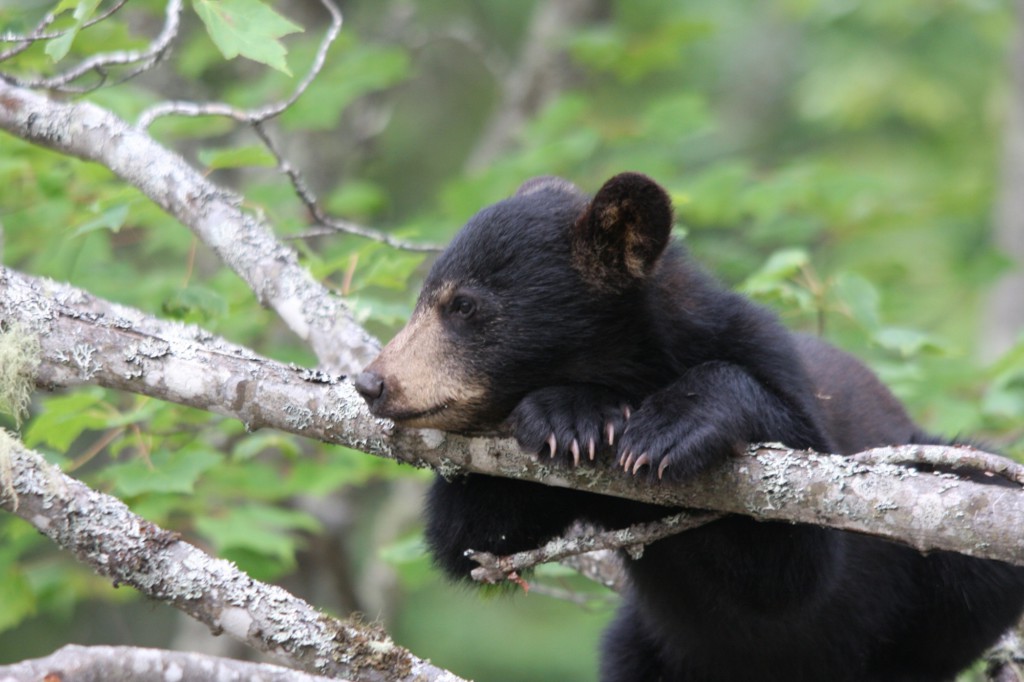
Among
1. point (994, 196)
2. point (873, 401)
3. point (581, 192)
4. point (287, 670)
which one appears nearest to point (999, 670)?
point (873, 401)

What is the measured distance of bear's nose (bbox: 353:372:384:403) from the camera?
3342 mm

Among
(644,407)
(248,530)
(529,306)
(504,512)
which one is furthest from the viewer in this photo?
(248,530)

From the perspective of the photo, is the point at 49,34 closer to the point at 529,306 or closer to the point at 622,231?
the point at 529,306

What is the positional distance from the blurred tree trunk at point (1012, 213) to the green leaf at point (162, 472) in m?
7.80

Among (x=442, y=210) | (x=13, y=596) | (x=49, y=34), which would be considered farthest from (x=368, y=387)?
(x=442, y=210)

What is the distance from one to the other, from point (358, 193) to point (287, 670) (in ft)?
17.2

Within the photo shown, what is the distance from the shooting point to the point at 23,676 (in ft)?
7.73

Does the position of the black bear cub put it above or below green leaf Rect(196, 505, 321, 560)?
above

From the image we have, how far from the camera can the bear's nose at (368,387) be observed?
11.0 ft

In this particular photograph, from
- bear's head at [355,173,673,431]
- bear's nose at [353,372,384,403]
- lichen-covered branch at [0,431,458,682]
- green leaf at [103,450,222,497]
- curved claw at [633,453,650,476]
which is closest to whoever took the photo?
lichen-covered branch at [0,431,458,682]

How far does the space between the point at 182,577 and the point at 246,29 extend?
1.67 meters

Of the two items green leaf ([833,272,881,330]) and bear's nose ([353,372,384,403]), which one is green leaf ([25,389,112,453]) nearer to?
bear's nose ([353,372,384,403])

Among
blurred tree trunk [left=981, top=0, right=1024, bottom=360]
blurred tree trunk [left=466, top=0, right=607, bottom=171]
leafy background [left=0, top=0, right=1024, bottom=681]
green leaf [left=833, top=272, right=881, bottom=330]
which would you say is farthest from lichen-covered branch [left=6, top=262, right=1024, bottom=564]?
blurred tree trunk [left=981, top=0, right=1024, bottom=360]

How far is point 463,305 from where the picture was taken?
3.78m
